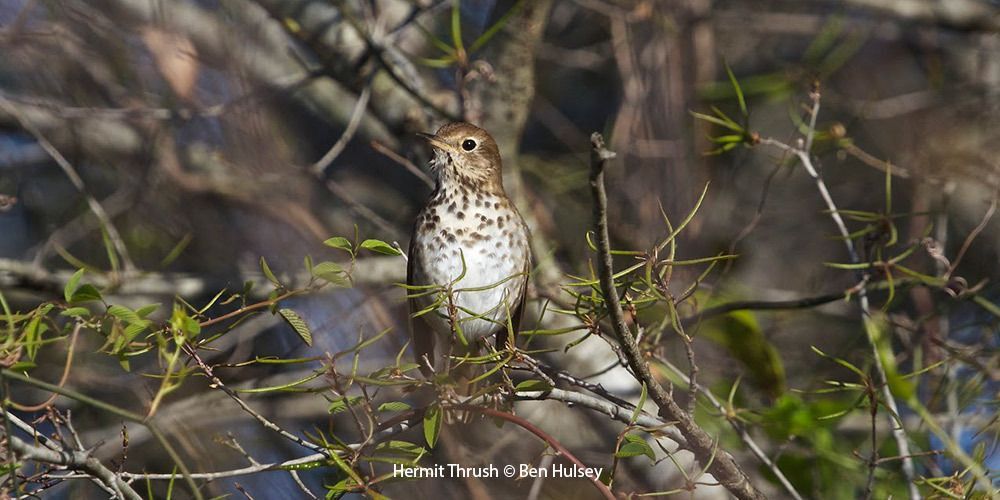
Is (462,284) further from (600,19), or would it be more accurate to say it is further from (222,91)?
(600,19)

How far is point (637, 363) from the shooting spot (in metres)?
2.12

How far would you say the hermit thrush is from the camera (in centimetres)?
322

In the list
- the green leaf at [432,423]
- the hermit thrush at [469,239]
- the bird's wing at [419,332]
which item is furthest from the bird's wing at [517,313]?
the green leaf at [432,423]

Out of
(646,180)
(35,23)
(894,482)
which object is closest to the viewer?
(894,482)

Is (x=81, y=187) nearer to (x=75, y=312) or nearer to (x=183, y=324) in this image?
(x=75, y=312)

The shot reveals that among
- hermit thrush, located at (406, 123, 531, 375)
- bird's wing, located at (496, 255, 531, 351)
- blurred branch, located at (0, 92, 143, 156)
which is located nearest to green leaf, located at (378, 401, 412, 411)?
hermit thrush, located at (406, 123, 531, 375)

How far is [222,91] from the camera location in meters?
4.63

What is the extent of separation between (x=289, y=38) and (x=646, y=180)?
199 centimetres

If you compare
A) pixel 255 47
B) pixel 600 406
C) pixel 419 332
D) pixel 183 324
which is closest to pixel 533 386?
pixel 600 406

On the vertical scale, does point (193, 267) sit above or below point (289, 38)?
below

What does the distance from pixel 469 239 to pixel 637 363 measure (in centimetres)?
121

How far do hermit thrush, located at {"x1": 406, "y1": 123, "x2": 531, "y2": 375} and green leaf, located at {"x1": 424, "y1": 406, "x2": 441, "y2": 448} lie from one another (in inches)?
32.9

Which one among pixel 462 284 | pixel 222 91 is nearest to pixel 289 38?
pixel 222 91

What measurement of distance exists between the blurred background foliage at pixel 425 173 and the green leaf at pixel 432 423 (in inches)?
56.8
